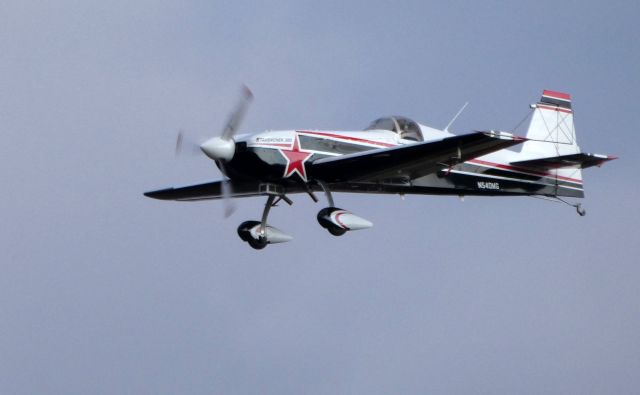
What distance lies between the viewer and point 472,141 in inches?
908

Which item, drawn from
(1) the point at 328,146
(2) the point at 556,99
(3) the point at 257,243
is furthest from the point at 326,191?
(2) the point at 556,99

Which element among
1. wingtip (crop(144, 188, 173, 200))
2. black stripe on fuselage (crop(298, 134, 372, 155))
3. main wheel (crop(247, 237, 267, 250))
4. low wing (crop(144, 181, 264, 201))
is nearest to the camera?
black stripe on fuselage (crop(298, 134, 372, 155))

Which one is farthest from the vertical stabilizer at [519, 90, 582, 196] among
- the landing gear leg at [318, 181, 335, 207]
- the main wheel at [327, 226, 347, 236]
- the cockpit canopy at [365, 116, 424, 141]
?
the main wheel at [327, 226, 347, 236]

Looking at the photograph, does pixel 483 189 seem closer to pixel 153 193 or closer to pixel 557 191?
pixel 557 191

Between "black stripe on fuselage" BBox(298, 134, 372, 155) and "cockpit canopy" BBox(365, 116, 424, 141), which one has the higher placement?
"cockpit canopy" BBox(365, 116, 424, 141)

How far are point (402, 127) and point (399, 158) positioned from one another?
4.68ft

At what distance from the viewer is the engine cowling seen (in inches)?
920

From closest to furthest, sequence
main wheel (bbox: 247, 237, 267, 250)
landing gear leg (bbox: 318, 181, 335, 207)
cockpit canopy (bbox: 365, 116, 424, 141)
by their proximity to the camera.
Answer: landing gear leg (bbox: 318, 181, 335, 207)
main wheel (bbox: 247, 237, 267, 250)
cockpit canopy (bbox: 365, 116, 424, 141)

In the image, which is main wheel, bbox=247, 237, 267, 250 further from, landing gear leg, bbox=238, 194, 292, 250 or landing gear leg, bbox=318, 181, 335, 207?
landing gear leg, bbox=318, 181, 335, 207

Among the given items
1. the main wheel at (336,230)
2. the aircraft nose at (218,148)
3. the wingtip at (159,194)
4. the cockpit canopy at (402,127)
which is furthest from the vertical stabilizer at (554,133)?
the wingtip at (159,194)

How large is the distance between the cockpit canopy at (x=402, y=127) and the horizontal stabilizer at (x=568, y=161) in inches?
116

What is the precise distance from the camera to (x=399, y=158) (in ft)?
78.4

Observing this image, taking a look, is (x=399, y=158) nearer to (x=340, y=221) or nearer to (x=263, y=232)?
(x=340, y=221)

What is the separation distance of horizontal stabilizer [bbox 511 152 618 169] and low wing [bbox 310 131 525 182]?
2.54 m
